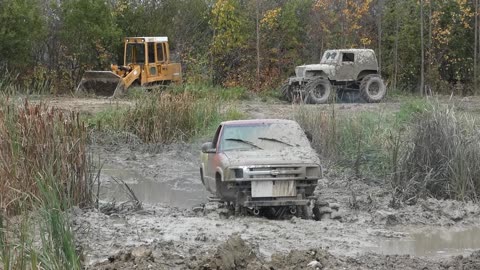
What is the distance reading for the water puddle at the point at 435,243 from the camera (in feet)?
33.7

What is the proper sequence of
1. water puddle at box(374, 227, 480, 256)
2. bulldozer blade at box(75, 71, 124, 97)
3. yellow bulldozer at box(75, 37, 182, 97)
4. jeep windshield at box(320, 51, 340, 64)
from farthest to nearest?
jeep windshield at box(320, 51, 340, 64) < yellow bulldozer at box(75, 37, 182, 97) < bulldozer blade at box(75, 71, 124, 97) < water puddle at box(374, 227, 480, 256)

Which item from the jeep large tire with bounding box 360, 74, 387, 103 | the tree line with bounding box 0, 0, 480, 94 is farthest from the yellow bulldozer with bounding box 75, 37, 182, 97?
the jeep large tire with bounding box 360, 74, 387, 103

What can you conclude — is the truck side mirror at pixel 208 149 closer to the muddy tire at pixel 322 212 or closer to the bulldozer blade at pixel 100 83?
the muddy tire at pixel 322 212

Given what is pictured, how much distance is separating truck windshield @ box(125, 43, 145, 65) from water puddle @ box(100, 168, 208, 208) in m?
13.4

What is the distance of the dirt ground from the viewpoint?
805 cm

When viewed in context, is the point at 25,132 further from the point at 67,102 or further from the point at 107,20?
the point at 107,20

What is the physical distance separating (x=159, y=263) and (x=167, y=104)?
13175 mm

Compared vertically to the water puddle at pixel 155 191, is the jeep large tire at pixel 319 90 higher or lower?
higher

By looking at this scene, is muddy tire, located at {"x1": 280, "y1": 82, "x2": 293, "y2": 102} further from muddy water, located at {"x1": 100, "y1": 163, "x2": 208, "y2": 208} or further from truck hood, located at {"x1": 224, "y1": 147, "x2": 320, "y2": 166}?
truck hood, located at {"x1": 224, "y1": 147, "x2": 320, "y2": 166}

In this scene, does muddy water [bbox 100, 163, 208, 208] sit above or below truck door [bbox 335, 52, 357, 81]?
below

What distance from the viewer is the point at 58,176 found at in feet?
34.3

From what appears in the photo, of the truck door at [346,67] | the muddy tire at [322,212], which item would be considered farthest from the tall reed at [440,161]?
the truck door at [346,67]

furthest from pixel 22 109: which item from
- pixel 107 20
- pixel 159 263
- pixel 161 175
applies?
pixel 107 20

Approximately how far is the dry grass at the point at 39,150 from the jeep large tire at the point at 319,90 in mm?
17601
